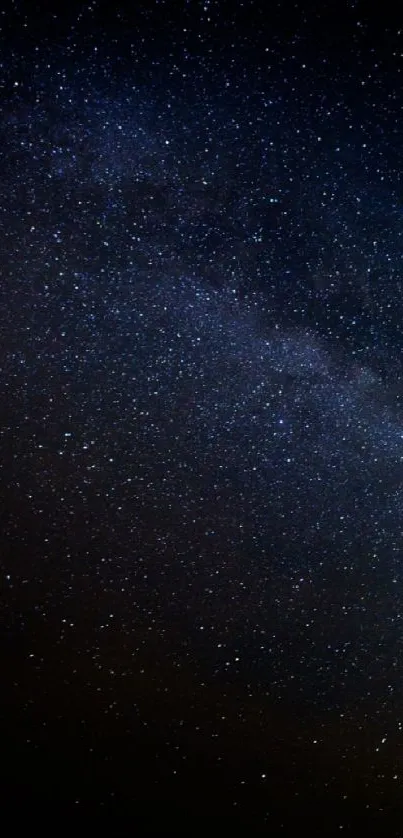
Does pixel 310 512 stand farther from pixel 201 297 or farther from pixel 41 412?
pixel 41 412

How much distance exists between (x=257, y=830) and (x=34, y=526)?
1.85 m

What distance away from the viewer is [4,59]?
3.78 ft

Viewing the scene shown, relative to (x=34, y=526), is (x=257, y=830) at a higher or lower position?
lower

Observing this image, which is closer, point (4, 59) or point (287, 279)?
point (4, 59)

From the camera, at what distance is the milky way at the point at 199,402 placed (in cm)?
122

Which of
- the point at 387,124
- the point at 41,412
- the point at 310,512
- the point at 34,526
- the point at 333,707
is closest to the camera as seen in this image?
the point at 387,124

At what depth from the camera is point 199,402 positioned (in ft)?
5.29

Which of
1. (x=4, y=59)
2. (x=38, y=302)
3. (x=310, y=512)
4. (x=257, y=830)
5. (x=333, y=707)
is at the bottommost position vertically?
(x=257, y=830)

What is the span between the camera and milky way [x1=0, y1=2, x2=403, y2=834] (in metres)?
1.22

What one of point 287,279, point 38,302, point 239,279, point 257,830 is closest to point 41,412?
point 38,302

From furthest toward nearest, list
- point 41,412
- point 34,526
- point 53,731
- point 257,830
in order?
point 257,830 → point 53,731 → point 34,526 → point 41,412

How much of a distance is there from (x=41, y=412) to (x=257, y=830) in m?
2.17

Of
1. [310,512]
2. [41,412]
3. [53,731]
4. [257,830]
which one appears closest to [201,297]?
[41,412]

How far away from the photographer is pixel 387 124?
1.25 meters
